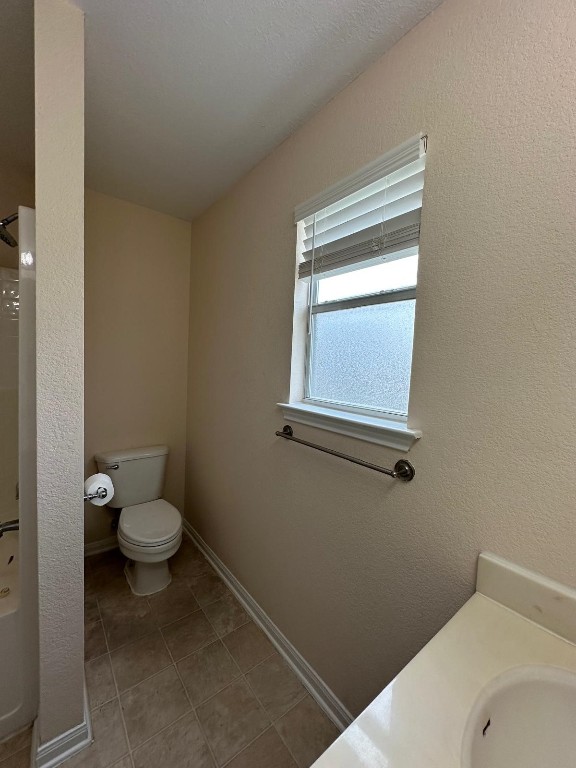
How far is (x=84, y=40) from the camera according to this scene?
100 cm

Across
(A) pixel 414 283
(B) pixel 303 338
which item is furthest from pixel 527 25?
(B) pixel 303 338

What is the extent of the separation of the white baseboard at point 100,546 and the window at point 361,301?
5.76ft

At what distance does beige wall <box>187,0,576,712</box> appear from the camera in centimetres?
70

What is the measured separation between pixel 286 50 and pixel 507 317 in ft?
3.63

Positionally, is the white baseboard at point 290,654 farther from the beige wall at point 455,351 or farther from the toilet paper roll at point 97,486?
the toilet paper roll at point 97,486

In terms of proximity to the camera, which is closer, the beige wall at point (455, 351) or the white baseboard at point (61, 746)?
the beige wall at point (455, 351)

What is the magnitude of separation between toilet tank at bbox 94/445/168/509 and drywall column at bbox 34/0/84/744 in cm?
100

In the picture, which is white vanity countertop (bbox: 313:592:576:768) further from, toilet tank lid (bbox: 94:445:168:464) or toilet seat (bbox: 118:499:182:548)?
toilet tank lid (bbox: 94:445:168:464)

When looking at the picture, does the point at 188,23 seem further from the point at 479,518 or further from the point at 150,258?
the point at 479,518

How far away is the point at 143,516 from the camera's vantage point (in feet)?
6.23

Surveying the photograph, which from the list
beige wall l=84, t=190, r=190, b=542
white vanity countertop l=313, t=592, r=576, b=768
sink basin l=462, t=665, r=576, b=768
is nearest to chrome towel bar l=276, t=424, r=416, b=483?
white vanity countertop l=313, t=592, r=576, b=768

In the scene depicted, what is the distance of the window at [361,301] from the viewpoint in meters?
1.02

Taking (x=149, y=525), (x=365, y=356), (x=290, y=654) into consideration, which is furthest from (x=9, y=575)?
(x=365, y=356)

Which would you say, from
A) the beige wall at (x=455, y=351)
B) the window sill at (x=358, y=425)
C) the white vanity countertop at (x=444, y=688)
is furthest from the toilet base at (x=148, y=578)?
the white vanity countertop at (x=444, y=688)
